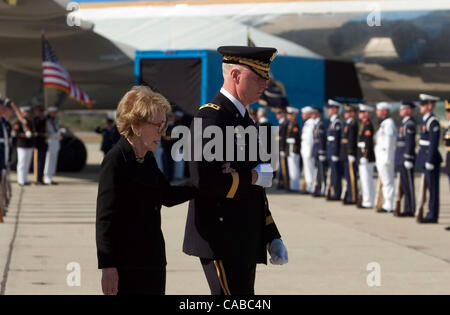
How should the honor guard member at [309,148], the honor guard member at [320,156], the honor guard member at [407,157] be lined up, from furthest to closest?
the honor guard member at [309,148] < the honor guard member at [320,156] < the honor guard member at [407,157]

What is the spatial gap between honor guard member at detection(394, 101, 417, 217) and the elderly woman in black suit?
30.7ft

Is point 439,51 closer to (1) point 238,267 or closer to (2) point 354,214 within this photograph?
(2) point 354,214

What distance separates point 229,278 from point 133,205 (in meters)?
0.65

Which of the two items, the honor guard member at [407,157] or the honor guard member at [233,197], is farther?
the honor guard member at [407,157]

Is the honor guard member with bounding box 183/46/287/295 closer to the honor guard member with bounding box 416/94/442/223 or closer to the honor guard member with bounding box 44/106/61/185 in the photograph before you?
the honor guard member with bounding box 416/94/442/223

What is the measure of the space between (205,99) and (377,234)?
7653mm

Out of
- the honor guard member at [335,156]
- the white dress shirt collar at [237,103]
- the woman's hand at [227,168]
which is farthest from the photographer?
the honor guard member at [335,156]

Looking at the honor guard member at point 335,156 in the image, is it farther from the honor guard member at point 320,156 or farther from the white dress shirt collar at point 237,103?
the white dress shirt collar at point 237,103

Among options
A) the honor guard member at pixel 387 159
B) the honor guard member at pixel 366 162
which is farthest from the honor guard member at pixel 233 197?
the honor guard member at pixel 366 162

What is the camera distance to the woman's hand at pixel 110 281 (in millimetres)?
3943

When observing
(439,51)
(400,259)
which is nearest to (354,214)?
(400,259)

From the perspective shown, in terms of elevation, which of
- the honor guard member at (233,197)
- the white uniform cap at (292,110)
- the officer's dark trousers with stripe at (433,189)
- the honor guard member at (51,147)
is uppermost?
the honor guard member at (233,197)

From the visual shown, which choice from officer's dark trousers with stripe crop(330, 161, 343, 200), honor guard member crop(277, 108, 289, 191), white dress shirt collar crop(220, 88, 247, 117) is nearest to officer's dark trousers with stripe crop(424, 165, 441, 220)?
officer's dark trousers with stripe crop(330, 161, 343, 200)

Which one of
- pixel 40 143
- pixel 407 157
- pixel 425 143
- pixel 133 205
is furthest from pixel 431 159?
pixel 40 143
